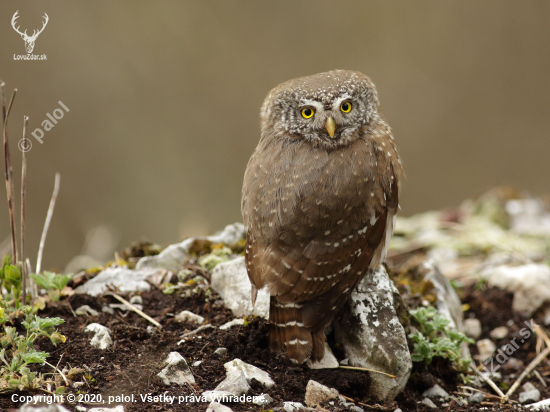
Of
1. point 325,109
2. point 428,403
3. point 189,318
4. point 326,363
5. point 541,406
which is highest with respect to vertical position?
point 325,109

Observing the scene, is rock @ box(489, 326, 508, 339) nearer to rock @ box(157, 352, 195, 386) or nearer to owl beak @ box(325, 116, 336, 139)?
owl beak @ box(325, 116, 336, 139)

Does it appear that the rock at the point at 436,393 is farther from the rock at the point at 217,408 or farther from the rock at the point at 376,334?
the rock at the point at 217,408

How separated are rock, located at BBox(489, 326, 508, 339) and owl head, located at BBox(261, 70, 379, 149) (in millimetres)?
2047

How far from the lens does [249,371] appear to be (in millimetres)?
3117

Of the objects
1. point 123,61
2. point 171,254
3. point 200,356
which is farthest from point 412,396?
point 123,61

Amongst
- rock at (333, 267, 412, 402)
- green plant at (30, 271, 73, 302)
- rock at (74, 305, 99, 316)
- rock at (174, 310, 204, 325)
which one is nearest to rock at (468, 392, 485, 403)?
rock at (333, 267, 412, 402)

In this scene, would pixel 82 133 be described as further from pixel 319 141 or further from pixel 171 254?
pixel 319 141

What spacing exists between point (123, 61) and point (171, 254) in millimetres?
6101

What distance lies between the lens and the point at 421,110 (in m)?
10.9

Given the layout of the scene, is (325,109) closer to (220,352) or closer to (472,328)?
(220,352)

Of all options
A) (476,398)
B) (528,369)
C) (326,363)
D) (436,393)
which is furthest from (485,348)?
(326,363)

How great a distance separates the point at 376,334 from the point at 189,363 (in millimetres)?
1170

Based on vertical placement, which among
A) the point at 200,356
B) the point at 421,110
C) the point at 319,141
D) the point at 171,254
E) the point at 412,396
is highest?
the point at 421,110

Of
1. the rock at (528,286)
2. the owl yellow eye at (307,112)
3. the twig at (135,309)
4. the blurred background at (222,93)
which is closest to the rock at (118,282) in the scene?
the twig at (135,309)
